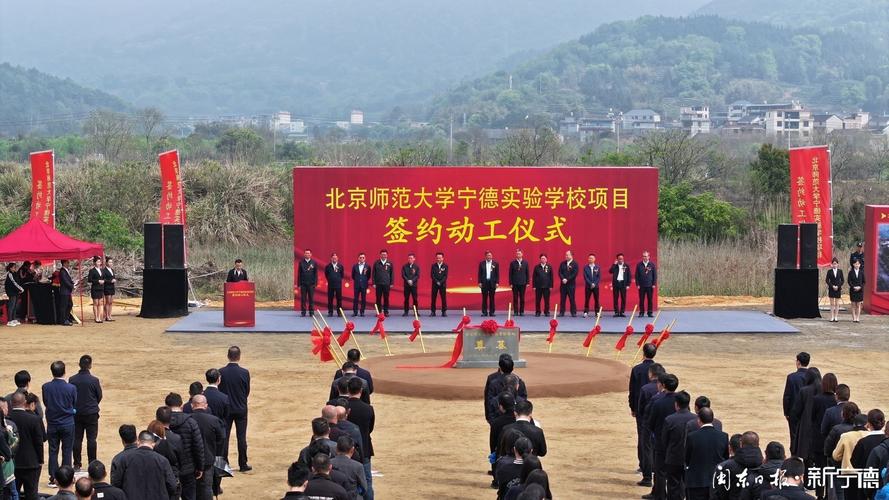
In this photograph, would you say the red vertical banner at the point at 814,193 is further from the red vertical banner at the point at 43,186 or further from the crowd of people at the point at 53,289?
the red vertical banner at the point at 43,186

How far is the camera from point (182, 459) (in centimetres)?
1145

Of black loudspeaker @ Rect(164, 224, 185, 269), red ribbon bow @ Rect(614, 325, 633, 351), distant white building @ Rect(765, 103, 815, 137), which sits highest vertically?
distant white building @ Rect(765, 103, 815, 137)

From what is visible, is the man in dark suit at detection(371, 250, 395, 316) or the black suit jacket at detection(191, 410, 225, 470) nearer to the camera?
the black suit jacket at detection(191, 410, 225, 470)

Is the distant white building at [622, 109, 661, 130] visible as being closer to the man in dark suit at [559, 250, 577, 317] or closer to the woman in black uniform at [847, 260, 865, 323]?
the woman in black uniform at [847, 260, 865, 323]

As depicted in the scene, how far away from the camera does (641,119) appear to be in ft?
586

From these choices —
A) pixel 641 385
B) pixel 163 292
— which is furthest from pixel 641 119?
pixel 641 385

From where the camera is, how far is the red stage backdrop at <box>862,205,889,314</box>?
95.0 feet

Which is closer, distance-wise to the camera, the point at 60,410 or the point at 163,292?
the point at 60,410

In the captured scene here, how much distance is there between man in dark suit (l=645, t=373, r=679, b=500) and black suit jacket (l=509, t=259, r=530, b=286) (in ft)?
51.0

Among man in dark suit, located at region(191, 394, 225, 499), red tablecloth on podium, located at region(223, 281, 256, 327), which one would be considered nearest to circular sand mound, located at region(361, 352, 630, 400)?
red tablecloth on podium, located at region(223, 281, 256, 327)

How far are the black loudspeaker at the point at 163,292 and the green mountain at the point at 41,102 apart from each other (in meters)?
132

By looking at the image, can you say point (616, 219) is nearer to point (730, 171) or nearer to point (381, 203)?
point (381, 203)

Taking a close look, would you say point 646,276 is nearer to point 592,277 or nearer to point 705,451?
point 592,277

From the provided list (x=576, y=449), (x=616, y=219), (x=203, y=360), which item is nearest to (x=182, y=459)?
(x=576, y=449)
